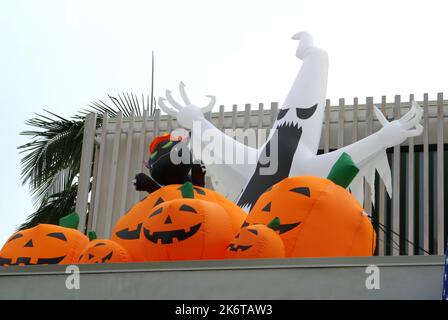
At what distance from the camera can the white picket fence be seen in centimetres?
1020

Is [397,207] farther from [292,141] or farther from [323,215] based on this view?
[323,215]

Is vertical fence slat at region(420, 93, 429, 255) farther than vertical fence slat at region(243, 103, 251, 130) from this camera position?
No

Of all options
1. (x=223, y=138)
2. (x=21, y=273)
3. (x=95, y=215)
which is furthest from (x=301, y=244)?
(x=95, y=215)

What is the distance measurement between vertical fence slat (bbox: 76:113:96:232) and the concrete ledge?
242 inches

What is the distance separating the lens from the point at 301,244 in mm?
5055

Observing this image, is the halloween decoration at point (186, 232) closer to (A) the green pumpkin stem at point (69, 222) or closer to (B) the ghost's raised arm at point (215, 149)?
(A) the green pumpkin stem at point (69, 222)

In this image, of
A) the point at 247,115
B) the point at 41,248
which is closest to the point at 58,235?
the point at 41,248

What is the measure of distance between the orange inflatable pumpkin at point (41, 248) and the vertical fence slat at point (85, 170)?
18.1ft

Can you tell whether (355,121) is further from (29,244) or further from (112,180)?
(29,244)

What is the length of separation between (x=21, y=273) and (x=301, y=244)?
164 cm

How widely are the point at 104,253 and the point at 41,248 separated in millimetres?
591

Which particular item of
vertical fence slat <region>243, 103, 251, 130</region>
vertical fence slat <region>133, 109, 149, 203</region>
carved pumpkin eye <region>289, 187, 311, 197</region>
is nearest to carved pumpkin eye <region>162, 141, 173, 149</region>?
carved pumpkin eye <region>289, 187, 311, 197</region>

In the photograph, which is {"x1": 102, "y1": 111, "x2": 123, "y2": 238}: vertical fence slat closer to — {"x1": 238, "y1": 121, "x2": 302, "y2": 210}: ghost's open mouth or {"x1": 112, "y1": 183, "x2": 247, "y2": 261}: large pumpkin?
{"x1": 238, "y1": 121, "x2": 302, "y2": 210}: ghost's open mouth

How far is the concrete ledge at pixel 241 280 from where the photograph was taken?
4.28 meters
